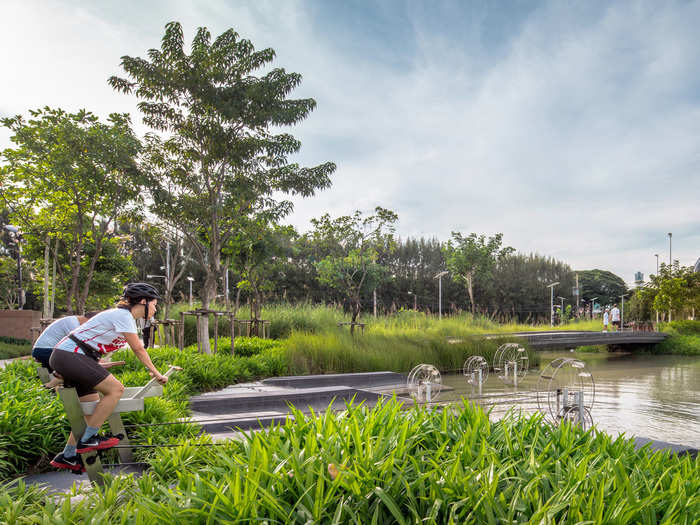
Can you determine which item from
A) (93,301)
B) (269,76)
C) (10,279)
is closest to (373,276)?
(93,301)

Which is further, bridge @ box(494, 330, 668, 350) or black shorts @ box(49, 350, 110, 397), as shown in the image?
bridge @ box(494, 330, 668, 350)

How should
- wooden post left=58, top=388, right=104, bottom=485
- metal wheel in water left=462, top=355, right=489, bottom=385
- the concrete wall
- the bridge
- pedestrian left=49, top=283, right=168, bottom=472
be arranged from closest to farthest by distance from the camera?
wooden post left=58, top=388, right=104, bottom=485 < pedestrian left=49, top=283, right=168, bottom=472 < metal wheel in water left=462, top=355, right=489, bottom=385 < the bridge < the concrete wall

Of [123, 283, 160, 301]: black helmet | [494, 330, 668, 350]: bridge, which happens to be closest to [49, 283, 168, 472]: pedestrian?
[123, 283, 160, 301]: black helmet

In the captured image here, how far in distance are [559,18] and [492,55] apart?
1.38 meters

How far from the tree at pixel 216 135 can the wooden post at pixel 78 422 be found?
7930mm

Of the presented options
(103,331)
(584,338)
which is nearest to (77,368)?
(103,331)

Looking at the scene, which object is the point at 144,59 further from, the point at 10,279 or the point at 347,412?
the point at 10,279

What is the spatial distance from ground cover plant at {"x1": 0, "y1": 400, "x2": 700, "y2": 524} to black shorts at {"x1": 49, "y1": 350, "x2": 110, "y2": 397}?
0.73 meters

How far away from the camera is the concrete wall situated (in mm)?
22016

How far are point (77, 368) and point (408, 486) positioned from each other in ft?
7.97

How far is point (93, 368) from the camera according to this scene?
3.30m

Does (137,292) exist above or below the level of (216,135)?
below

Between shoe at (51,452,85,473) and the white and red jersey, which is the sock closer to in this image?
shoe at (51,452,85,473)

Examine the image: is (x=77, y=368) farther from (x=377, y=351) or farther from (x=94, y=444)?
(x=377, y=351)
